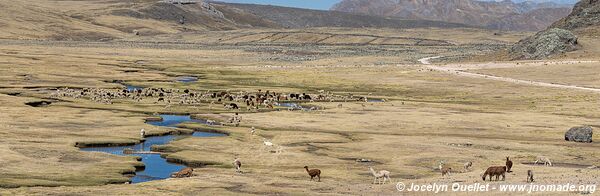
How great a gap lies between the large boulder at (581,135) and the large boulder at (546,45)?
10298 centimetres

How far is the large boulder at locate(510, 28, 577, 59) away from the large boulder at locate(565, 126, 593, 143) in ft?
338

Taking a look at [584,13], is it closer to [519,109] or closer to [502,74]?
[502,74]

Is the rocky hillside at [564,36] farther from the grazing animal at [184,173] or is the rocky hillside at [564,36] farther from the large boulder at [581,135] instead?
the grazing animal at [184,173]

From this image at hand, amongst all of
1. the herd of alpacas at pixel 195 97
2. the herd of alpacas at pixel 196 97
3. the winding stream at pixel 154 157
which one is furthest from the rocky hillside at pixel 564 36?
the winding stream at pixel 154 157

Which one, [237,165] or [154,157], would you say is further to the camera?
[154,157]

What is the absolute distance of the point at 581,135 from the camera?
56.0 meters

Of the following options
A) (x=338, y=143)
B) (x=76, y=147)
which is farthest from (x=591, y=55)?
(x=76, y=147)

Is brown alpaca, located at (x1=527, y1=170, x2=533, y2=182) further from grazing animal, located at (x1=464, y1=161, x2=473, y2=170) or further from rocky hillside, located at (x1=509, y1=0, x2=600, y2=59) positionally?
rocky hillside, located at (x1=509, y1=0, x2=600, y2=59)

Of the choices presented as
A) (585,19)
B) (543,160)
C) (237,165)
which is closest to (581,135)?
(543,160)

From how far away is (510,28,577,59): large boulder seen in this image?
157m

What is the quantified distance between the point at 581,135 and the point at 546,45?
109 meters

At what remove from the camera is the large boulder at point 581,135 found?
5581 centimetres

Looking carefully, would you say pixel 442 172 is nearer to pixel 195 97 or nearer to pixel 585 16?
pixel 195 97

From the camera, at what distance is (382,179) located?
3972 centimetres
